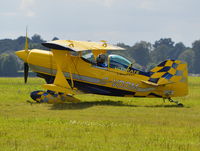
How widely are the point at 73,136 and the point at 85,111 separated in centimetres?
602

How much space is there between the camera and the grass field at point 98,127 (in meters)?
12.0

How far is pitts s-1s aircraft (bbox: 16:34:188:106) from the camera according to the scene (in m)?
21.6

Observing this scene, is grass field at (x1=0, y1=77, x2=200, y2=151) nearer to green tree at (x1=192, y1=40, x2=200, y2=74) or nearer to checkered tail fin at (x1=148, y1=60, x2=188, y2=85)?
checkered tail fin at (x1=148, y1=60, x2=188, y2=85)

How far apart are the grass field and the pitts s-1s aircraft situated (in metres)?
0.74

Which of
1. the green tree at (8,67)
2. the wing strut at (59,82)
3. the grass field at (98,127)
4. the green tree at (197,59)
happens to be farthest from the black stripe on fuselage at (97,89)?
the green tree at (197,59)

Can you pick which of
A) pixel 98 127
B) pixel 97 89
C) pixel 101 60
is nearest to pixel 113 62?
pixel 101 60

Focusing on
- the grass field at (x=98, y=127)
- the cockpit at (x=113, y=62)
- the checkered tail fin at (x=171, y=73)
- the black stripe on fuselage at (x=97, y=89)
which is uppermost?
the cockpit at (x=113, y=62)

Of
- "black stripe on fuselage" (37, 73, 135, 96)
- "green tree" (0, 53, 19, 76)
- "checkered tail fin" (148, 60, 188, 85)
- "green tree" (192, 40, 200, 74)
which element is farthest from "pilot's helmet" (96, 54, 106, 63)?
"green tree" (192, 40, 200, 74)

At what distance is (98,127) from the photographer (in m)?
14.8

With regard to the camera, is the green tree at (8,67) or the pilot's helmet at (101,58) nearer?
the pilot's helmet at (101,58)

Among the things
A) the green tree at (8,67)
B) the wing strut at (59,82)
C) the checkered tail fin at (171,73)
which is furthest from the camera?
the green tree at (8,67)

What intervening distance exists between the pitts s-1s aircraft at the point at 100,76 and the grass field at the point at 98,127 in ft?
2.42

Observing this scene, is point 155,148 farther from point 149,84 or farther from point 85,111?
point 149,84

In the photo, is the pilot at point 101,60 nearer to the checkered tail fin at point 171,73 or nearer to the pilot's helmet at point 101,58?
the pilot's helmet at point 101,58
